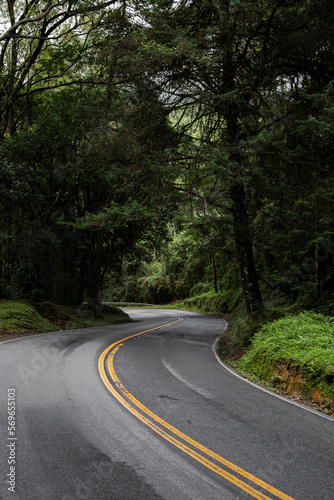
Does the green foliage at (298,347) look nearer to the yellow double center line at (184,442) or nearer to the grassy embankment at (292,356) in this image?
the grassy embankment at (292,356)

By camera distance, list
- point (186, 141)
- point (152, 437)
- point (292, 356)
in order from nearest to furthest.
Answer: point (152, 437)
point (292, 356)
point (186, 141)

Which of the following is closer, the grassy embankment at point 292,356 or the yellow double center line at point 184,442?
the yellow double center line at point 184,442

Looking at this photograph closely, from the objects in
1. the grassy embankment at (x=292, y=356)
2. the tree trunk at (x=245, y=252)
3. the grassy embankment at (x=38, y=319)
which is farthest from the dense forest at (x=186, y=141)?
the grassy embankment at (x=292, y=356)

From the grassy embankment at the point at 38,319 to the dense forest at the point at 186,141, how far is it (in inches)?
52.9

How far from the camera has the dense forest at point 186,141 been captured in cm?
942

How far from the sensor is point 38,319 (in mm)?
14734

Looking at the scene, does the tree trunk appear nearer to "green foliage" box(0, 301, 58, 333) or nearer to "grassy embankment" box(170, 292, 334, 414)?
"grassy embankment" box(170, 292, 334, 414)

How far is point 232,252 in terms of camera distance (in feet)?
71.3

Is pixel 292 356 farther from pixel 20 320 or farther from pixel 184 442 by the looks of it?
pixel 20 320

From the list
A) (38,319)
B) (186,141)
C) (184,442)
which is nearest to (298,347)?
(184,442)

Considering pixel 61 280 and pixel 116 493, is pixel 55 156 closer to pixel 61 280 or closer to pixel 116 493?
pixel 61 280

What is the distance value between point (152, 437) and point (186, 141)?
737 cm

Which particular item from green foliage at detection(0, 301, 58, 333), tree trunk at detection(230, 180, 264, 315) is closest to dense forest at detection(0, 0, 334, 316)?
tree trunk at detection(230, 180, 264, 315)

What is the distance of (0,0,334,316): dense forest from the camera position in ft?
30.9
